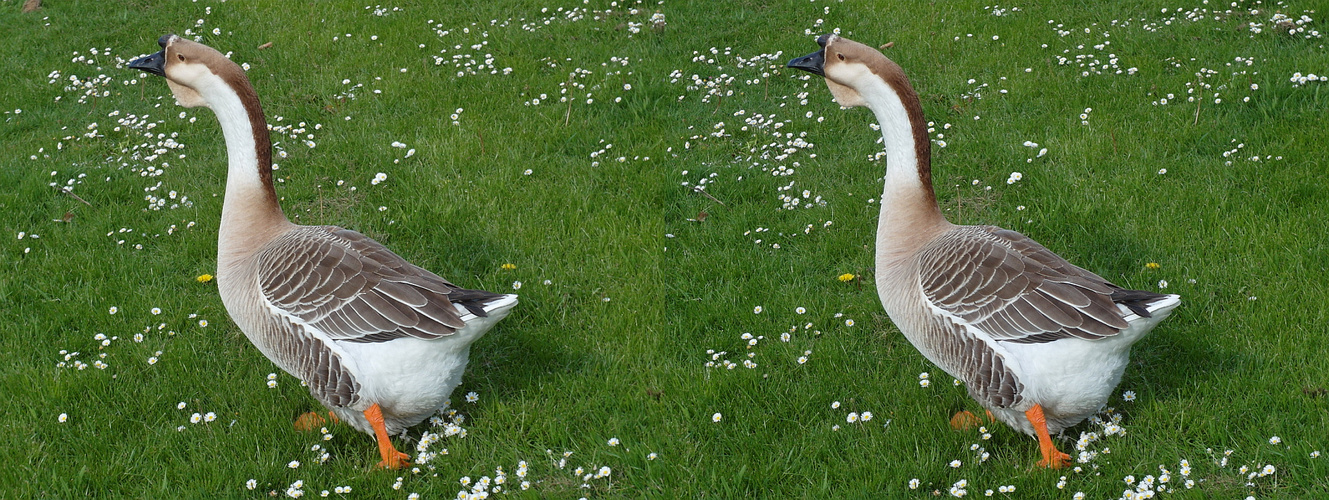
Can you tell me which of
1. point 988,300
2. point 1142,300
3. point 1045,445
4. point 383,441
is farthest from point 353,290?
point 1142,300

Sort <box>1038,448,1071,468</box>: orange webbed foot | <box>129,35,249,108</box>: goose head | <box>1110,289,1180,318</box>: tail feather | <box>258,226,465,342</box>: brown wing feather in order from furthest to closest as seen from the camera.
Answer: <box>129,35,249,108</box>: goose head < <box>258,226,465,342</box>: brown wing feather < <box>1038,448,1071,468</box>: orange webbed foot < <box>1110,289,1180,318</box>: tail feather

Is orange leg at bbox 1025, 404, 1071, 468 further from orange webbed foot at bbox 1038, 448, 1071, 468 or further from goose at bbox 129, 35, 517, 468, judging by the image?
goose at bbox 129, 35, 517, 468

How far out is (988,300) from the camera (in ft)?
11.9

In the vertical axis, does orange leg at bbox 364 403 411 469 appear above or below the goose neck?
below

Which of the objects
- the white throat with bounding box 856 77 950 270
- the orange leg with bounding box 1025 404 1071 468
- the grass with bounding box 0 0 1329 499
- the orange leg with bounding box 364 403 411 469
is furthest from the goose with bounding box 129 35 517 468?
the orange leg with bounding box 1025 404 1071 468

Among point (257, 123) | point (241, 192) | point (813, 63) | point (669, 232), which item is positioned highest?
point (813, 63)

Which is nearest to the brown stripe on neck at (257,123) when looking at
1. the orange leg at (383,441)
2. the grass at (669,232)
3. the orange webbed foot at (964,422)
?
the grass at (669,232)

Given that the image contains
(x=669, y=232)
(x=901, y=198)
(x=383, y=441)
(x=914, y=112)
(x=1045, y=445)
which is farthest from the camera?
(x=669, y=232)

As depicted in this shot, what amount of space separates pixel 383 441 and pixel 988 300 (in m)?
2.38

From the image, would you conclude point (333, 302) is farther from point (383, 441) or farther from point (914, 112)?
point (914, 112)

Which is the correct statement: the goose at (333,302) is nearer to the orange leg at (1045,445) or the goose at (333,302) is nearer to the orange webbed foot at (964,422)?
the orange webbed foot at (964,422)

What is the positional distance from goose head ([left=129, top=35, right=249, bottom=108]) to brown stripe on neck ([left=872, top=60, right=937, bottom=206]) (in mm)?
2766

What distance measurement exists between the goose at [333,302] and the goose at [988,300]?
1649 millimetres

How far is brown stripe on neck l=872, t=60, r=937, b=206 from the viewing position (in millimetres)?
3967
